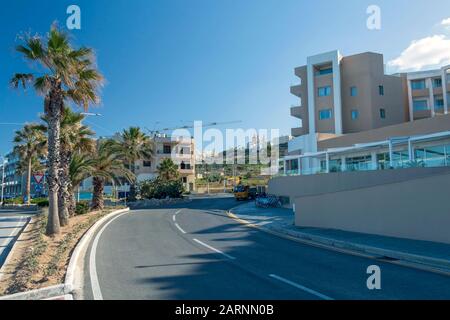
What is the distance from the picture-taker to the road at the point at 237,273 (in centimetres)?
662

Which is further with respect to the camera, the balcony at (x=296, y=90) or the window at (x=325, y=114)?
the balcony at (x=296, y=90)

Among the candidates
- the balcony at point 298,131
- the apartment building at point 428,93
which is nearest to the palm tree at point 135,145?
the balcony at point 298,131

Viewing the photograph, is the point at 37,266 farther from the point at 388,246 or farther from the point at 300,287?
the point at 388,246

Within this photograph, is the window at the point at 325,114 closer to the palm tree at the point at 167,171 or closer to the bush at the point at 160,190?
the bush at the point at 160,190

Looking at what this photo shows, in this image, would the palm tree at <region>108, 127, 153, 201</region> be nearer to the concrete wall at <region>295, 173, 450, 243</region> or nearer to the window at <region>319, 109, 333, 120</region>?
the window at <region>319, 109, 333, 120</region>

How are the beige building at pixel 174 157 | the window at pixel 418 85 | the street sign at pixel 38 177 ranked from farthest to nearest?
the beige building at pixel 174 157, the window at pixel 418 85, the street sign at pixel 38 177

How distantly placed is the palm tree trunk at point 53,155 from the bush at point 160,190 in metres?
30.0

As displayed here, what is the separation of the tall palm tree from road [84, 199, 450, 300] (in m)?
6.81

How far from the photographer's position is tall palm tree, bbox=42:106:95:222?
749 inches

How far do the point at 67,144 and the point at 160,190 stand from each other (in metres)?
25.8

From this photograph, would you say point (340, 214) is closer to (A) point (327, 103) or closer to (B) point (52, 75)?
(B) point (52, 75)

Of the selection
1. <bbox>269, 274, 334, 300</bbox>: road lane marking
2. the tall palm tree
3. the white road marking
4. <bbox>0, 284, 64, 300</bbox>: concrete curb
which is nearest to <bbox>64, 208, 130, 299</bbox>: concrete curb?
<bbox>0, 284, 64, 300</bbox>: concrete curb

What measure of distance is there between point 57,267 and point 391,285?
24.3ft
